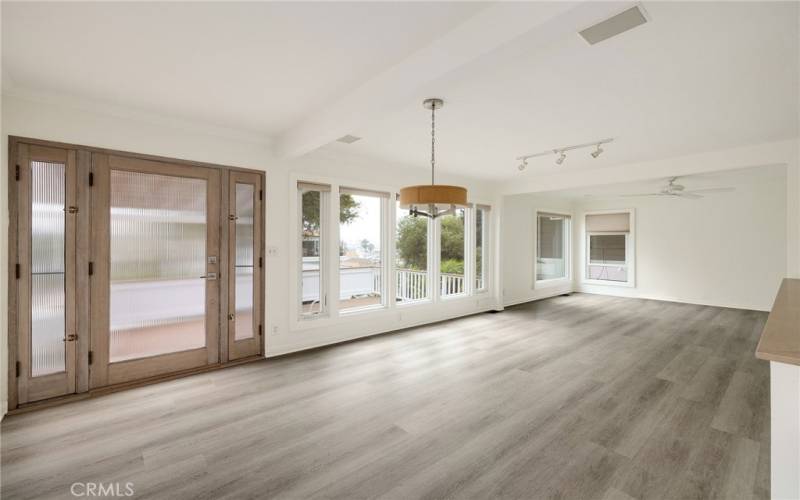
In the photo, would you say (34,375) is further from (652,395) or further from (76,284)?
(652,395)

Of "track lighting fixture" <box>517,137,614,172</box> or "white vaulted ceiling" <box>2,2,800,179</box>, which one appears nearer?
"white vaulted ceiling" <box>2,2,800,179</box>

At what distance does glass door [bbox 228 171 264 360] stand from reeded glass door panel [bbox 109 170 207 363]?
271mm

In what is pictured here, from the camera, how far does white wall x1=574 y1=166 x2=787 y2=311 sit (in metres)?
6.62

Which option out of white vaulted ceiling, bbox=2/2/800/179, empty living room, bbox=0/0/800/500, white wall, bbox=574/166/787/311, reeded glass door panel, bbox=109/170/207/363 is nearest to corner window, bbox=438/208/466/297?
empty living room, bbox=0/0/800/500

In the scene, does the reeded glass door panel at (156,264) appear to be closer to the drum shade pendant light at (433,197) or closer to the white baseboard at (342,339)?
the white baseboard at (342,339)

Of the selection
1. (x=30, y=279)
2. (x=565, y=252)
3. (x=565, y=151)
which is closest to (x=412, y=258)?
(x=565, y=151)

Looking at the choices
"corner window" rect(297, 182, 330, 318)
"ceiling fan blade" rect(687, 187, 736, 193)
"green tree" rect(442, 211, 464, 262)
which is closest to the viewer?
"corner window" rect(297, 182, 330, 318)

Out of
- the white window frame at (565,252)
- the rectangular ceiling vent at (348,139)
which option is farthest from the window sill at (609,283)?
the rectangular ceiling vent at (348,139)

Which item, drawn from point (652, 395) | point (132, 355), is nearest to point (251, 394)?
point (132, 355)

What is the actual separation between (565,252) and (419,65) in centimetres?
821

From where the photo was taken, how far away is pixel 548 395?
10.3 ft

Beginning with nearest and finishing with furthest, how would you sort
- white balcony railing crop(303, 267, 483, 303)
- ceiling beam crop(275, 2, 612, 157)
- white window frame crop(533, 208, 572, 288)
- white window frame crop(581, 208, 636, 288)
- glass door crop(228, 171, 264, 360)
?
1. ceiling beam crop(275, 2, 612, 157)
2. glass door crop(228, 171, 264, 360)
3. white balcony railing crop(303, 267, 483, 303)
4. white window frame crop(533, 208, 572, 288)
5. white window frame crop(581, 208, 636, 288)

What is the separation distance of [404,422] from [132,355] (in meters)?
2.65

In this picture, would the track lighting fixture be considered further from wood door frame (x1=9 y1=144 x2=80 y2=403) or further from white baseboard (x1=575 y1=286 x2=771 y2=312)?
white baseboard (x1=575 y1=286 x2=771 y2=312)
